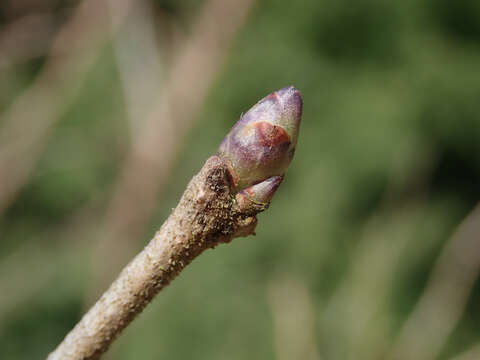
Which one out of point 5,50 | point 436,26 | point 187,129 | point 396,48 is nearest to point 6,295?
point 187,129

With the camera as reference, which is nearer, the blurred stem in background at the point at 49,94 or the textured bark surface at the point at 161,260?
the textured bark surface at the point at 161,260

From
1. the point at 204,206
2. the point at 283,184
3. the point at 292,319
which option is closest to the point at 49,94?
the point at 283,184

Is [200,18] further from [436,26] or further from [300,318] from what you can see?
[300,318]

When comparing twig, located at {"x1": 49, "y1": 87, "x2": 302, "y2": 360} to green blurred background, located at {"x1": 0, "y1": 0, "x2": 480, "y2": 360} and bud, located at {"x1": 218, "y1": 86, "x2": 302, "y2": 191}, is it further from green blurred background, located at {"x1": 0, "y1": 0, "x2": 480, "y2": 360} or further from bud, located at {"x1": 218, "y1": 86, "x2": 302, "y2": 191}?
green blurred background, located at {"x1": 0, "y1": 0, "x2": 480, "y2": 360}

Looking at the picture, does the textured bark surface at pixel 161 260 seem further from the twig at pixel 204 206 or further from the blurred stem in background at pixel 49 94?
the blurred stem in background at pixel 49 94

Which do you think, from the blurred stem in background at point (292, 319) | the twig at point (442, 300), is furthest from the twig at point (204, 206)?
the twig at point (442, 300)
